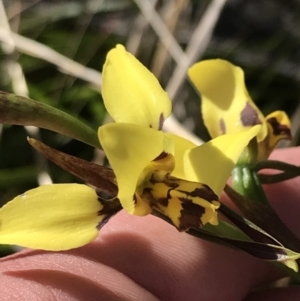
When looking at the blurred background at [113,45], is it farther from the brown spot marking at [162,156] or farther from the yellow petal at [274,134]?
the brown spot marking at [162,156]

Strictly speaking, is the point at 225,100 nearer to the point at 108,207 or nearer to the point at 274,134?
the point at 274,134

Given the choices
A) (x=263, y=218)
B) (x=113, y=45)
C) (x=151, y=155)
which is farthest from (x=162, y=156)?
(x=113, y=45)

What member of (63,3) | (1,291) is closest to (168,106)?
(1,291)

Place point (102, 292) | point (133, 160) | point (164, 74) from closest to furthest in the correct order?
point (133, 160), point (102, 292), point (164, 74)

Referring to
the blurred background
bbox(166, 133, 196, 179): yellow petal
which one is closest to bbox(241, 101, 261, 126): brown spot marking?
bbox(166, 133, 196, 179): yellow petal

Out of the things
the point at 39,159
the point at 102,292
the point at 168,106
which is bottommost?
the point at 102,292

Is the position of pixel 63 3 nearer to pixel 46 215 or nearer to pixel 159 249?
pixel 159 249
